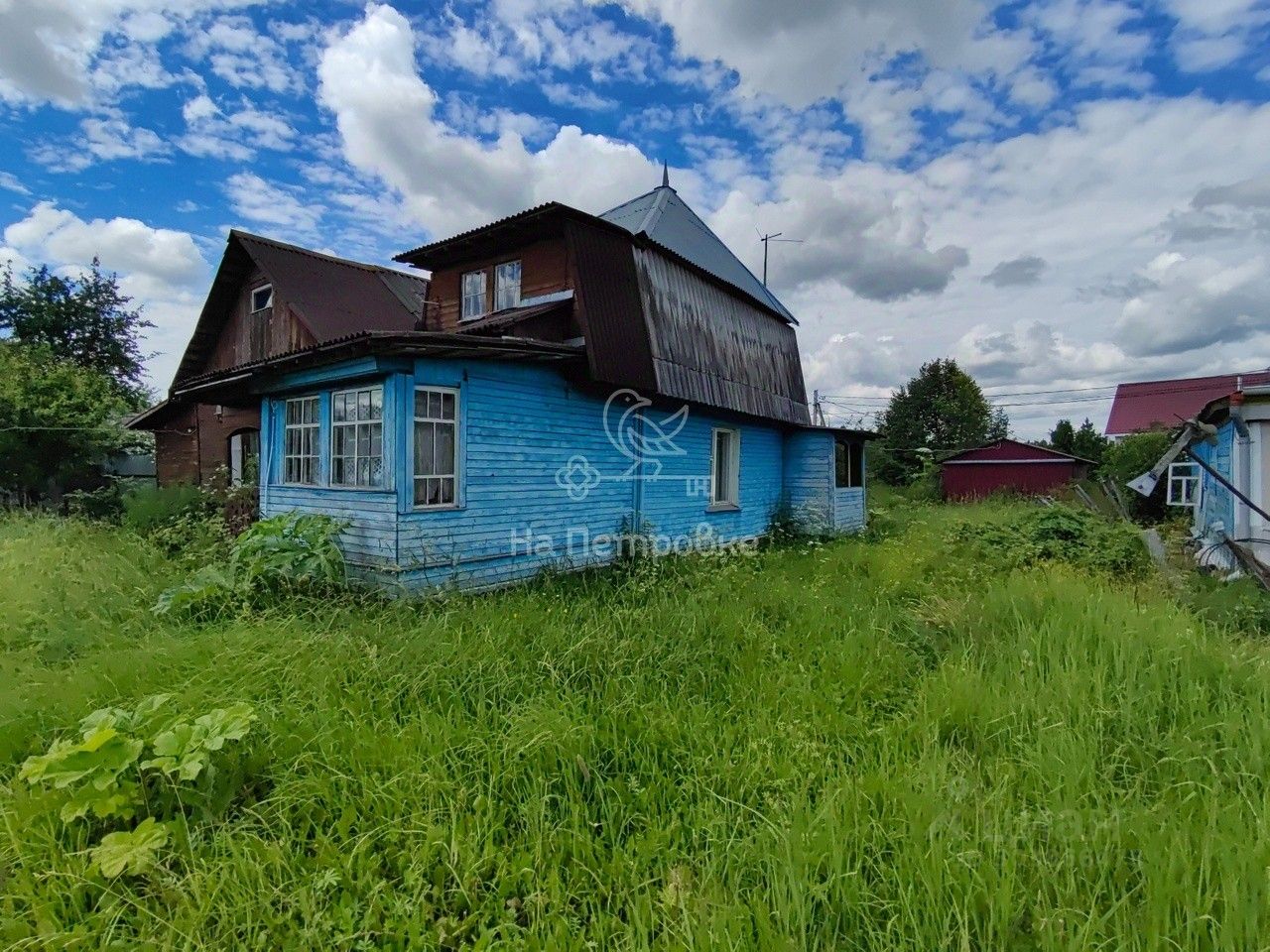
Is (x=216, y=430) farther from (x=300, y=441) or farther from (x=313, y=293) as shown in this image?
(x=300, y=441)

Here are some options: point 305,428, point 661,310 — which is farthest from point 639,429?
point 305,428

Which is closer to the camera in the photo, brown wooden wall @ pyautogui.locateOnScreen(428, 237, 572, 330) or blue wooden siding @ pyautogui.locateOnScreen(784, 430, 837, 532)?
brown wooden wall @ pyautogui.locateOnScreen(428, 237, 572, 330)

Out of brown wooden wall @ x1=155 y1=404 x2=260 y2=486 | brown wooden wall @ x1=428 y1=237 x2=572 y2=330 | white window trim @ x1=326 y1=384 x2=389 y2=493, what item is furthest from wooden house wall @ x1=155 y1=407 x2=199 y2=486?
white window trim @ x1=326 y1=384 x2=389 y2=493

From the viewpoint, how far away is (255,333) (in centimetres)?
1277

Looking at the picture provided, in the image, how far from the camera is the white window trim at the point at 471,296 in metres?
9.67

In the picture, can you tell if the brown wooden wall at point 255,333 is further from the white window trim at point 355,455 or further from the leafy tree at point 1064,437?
the leafy tree at point 1064,437

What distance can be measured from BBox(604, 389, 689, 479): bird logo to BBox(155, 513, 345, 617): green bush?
4.23 meters

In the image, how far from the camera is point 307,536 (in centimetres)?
593

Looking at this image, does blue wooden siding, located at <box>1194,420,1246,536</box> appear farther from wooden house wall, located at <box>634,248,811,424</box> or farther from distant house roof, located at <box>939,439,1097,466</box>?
distant house roof, located at <box>939,439,1097,466</box>

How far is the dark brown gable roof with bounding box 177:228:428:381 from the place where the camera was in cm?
1195

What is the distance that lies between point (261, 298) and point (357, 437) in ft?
29.2

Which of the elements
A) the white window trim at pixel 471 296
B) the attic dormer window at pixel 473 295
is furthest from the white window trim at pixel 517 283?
the attic dormer window at pixel 473 295

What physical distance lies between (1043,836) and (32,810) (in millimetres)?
4437

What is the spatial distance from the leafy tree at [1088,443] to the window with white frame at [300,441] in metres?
33.1
